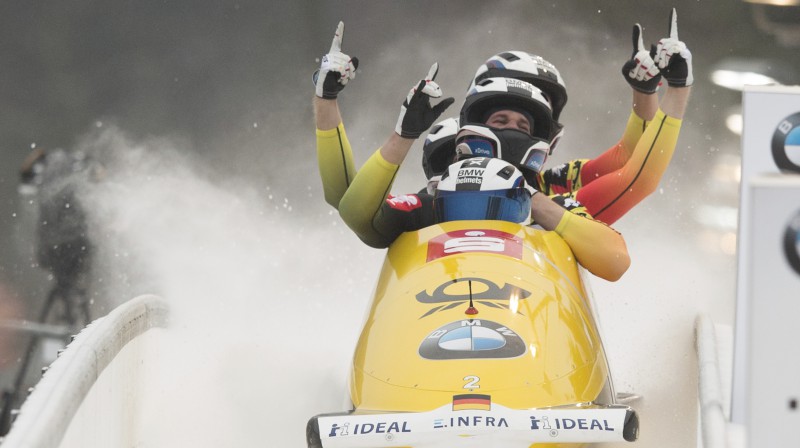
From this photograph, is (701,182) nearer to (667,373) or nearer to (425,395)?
(667,373)

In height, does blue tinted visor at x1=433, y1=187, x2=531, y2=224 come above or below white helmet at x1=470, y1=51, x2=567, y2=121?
below

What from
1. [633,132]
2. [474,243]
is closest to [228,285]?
[633,132]

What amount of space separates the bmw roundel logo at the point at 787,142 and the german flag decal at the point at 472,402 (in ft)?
3.15

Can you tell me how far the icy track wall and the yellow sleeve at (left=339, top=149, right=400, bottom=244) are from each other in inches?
41.3

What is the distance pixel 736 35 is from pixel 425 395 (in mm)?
6545

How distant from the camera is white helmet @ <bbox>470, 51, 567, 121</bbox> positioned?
478cm

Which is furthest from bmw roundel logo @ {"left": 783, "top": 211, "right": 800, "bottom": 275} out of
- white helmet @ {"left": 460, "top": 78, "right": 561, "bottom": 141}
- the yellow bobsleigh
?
white helmet @ {"left": 460, "top": 78, "right": 561, "bottom": 141}

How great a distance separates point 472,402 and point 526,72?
2076 millimetres

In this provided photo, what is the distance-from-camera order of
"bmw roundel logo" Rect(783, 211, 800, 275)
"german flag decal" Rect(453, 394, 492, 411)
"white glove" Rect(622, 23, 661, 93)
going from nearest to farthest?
"bmw roundel logo" Rect(783, 211, 800, 275), "german flag decal" Rect(453, 394, 492, 411), "white glove" Rect(622, 23, 661, 93)

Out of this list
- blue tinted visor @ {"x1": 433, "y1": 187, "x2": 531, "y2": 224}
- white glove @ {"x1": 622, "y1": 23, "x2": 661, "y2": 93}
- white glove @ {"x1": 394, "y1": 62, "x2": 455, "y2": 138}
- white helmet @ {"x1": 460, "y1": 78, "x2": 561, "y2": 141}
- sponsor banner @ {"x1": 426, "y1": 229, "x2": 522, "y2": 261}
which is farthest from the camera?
white glove @ {"x1": 622, "y1": 23, "x2": 661, "y2": 93}

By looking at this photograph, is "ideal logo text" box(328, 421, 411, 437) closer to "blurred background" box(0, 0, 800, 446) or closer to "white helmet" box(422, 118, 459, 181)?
"white helmet" box(422, 118, 459, 181)

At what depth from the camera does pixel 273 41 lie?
866cm

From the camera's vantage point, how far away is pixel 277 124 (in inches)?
336

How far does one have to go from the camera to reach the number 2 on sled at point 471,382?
316cm
